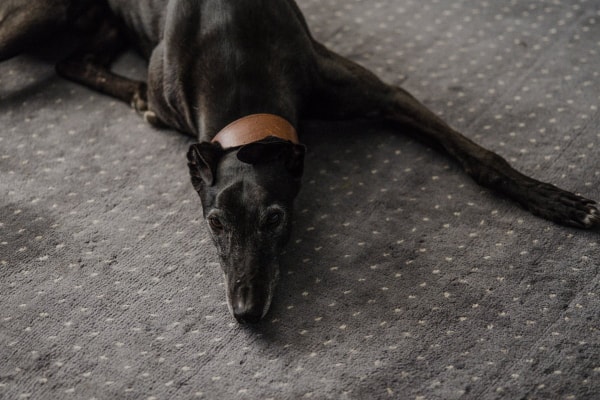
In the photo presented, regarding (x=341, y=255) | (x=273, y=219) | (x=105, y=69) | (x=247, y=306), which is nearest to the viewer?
(x=247, y=306)

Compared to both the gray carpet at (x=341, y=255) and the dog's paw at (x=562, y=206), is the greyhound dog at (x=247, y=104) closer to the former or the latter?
the dog's paw at (x=562, y=206)

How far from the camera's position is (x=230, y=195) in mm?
2641

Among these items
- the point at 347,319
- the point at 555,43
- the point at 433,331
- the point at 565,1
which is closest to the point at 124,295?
the point at 347,319

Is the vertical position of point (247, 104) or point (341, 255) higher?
point (247, 104)

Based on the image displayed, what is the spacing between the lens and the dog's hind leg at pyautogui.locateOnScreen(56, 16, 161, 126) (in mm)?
3676

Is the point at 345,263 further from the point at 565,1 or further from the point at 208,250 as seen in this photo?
the point at 565,1

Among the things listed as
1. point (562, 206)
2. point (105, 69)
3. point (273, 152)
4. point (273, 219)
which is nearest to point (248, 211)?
point (273, 219)

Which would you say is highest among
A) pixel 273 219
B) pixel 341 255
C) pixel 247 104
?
pixel 247 104

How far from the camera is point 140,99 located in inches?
143

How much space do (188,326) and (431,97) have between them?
171cm

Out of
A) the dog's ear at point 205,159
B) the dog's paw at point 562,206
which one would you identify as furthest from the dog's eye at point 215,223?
the dog's paw at point 562,206

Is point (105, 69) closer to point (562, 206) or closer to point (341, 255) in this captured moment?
point (341, 255)

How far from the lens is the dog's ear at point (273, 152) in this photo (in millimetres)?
2643

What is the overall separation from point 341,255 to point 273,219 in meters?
0.36
